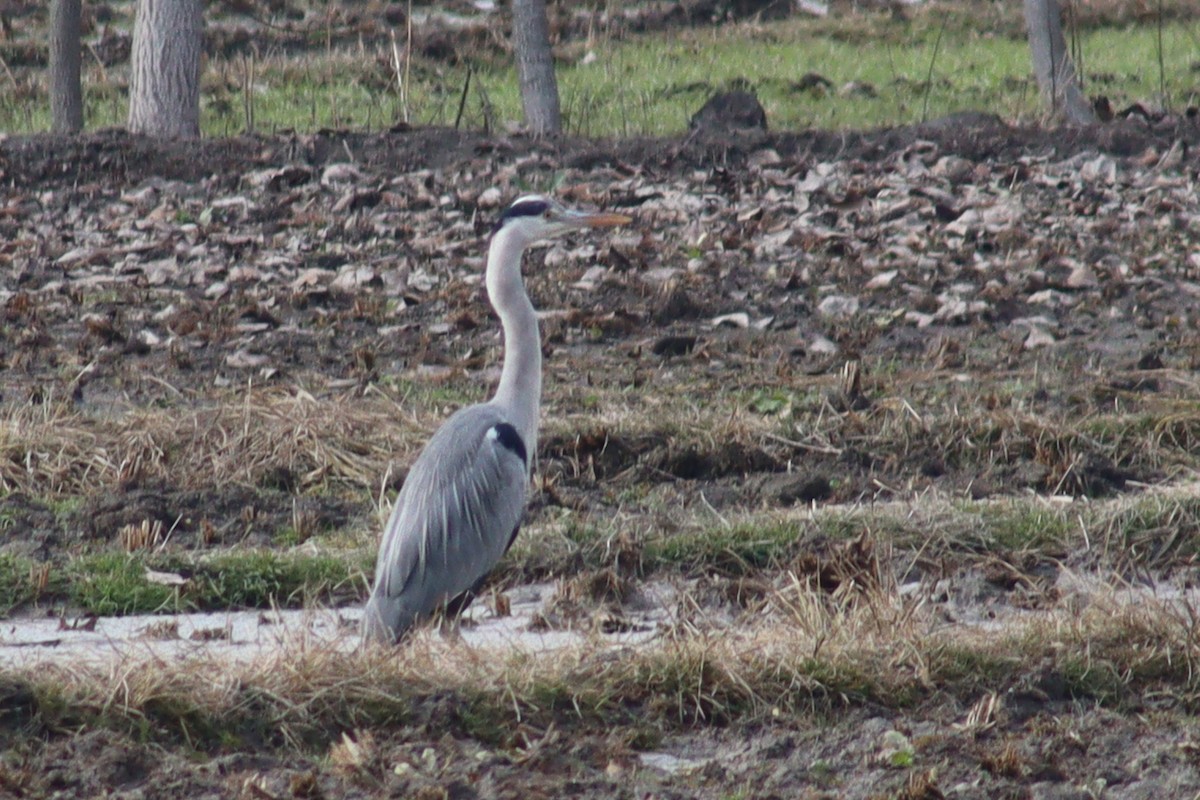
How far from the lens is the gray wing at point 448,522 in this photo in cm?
551

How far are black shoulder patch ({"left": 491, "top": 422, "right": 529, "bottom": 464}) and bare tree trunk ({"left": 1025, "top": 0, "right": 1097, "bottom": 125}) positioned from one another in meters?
9.64

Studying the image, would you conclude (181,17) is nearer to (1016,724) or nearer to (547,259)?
(547,259)

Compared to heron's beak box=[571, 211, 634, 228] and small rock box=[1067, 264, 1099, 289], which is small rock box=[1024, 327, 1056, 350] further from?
heron's beak box=[571, 211, 634, 228]

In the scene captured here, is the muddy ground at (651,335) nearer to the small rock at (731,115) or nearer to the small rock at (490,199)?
the small rock at (490,199)

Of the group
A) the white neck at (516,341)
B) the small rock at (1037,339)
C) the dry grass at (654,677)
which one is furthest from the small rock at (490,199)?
the dry grass at (654,677)

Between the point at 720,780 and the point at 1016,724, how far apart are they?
880mm

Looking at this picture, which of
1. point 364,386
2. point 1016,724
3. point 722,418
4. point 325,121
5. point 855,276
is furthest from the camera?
point 325,121

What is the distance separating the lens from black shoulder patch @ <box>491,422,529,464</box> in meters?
6.07

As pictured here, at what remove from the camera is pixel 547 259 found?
10.8 m

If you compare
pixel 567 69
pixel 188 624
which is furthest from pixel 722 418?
pixel 567 69

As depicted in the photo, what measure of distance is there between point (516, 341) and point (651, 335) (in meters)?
3.03

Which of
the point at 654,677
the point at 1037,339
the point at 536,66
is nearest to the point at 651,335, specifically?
the point at 1037,339

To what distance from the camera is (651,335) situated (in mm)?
9391

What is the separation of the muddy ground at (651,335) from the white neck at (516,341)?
686mm
